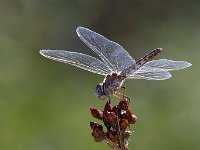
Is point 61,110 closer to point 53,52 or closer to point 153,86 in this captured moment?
point 153,86

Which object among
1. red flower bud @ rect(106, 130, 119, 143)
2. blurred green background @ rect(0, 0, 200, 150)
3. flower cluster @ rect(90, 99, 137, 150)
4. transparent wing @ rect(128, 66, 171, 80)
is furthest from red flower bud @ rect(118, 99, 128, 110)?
blurred green background @ rect(0, 0, 200, 150)

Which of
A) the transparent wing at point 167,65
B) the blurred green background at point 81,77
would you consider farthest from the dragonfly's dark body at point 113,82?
the blurred green background at point 81,77

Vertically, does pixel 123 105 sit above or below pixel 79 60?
below

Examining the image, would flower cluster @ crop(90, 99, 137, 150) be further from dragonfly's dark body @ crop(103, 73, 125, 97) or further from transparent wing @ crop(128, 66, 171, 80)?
transparent wing @ crop(128, 66, 171, 80)

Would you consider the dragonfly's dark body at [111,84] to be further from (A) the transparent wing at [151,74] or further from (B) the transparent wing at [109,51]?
(B) the transparent wing at [109,51]

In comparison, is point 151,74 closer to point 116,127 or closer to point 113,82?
point 113,82

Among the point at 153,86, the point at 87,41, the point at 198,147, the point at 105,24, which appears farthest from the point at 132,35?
the point at 87,41

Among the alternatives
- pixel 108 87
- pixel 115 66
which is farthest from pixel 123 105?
pixel 115 66
